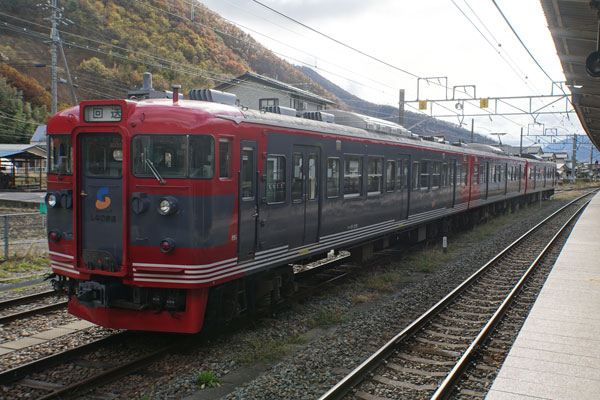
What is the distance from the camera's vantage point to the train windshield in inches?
259

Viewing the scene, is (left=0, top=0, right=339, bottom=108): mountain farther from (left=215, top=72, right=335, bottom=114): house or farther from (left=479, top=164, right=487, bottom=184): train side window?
(left=479, top=164, right=487, bottom=184): train side window

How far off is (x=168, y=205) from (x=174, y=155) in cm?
63

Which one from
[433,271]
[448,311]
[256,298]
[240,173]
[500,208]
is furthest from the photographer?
[500,208]

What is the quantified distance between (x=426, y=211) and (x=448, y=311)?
643 cm

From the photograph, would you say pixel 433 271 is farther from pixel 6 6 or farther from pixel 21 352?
pixel 6 6

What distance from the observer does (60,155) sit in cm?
725

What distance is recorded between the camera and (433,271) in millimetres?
12758

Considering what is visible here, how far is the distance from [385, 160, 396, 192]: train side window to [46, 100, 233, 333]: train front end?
6.62 metres

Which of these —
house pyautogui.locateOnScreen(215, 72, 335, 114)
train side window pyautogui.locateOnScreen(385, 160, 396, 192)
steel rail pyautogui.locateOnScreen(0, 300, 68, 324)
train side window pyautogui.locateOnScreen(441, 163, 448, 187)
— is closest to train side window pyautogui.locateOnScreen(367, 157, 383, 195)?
train side window pyautogui.locateOnScreen(385, 160, 396, 192)

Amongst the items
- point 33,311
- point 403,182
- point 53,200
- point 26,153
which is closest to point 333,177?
point 403,182

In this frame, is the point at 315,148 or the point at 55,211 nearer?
A: the point at 55,211

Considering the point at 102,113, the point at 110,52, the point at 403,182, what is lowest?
the point at 403,182

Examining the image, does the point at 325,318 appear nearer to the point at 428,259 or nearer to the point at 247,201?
the point at 247,201

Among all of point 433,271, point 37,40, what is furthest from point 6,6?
point 433,271
